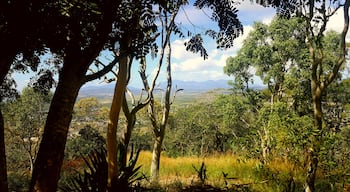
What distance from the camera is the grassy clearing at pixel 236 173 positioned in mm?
4918

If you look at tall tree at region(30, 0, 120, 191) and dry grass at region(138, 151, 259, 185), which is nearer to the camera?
tall tree at region(30, 0, 120, 191)

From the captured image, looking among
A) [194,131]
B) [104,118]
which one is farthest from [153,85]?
[104,118]

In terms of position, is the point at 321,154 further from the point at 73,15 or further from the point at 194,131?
the point at 194,131

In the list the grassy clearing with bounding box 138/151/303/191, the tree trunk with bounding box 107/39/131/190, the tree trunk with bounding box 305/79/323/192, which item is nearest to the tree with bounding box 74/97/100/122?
the grassy clearing with bounding box 138/151/303/191

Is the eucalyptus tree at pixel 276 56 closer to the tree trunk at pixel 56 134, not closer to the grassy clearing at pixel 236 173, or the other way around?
the grassy clearing at pixel 236 173

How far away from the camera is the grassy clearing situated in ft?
16.1

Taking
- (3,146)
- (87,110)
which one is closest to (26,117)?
(87,110)

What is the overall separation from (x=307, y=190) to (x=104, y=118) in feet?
83.6

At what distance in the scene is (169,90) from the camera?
8773 mm

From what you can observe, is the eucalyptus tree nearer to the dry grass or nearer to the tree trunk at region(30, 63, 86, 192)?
the dry grass

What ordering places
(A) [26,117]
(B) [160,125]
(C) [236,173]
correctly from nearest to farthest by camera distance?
1. (C) [236,173]
2. (B) [160,125]
3. (A) [26,117]

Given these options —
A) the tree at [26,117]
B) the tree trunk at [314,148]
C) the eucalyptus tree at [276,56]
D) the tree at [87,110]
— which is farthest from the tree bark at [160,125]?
the tree at [87,110]

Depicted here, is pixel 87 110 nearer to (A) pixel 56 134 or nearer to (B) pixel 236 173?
(B) pixel 236 173

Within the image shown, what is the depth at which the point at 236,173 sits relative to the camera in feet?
23.9
